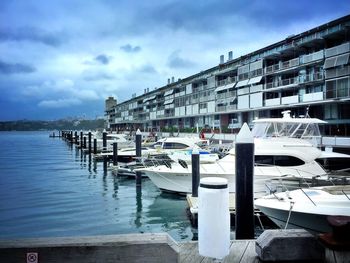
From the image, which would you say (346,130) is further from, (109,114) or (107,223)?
(109,114)

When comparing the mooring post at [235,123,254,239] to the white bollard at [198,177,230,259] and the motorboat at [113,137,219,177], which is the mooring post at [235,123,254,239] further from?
the motorboat at [113,137,219,177]

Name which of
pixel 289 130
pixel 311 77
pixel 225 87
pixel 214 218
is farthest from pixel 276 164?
pixel 225 87

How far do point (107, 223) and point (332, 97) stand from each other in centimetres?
3337

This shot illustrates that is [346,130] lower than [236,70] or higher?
lower

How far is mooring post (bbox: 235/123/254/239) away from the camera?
7.64m

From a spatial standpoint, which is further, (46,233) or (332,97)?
(332,97)

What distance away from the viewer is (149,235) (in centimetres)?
434

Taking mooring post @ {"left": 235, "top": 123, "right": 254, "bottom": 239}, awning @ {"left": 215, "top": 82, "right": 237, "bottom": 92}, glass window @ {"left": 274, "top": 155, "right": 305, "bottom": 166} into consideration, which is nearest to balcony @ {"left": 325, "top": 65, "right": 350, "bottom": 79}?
awning @ {"left": 215, "top": 82, "right": 237, "bottom": 92}

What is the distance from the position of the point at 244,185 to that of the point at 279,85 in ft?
153

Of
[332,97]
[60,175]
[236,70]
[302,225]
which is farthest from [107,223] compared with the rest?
[236,70]

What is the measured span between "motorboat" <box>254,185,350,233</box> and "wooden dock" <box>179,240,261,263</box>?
18.4 feet

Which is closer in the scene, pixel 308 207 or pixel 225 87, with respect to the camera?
pixel 308 207

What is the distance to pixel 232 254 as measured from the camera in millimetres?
4914

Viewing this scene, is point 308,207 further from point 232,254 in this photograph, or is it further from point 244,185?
point 232,254
